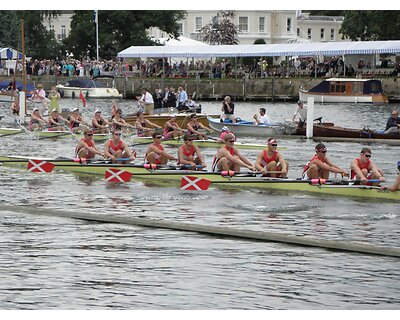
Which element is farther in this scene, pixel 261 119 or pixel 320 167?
pixel 261 119

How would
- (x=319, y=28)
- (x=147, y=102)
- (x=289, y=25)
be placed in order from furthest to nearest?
(x=319, y=28)
(x=289, y=25)
(x=147, y=102)

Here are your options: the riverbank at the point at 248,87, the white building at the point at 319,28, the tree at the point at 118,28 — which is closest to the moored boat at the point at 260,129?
the riverbank at the point at 248,87

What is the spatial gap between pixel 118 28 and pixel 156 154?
67491 mm

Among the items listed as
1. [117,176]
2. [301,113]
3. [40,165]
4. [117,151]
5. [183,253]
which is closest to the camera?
[183,253]

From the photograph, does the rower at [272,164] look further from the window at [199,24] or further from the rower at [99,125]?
the window at [199,24]

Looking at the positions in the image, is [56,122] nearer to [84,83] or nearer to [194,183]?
[194,183]

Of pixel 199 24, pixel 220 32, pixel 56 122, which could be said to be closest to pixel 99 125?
pixel 56 122

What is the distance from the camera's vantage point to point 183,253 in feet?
63.8

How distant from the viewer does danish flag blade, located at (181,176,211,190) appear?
26.0 metres

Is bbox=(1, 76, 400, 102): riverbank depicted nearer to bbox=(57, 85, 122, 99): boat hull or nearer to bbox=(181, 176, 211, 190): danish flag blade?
bbox=(57, 85, 122, 99): boat hull

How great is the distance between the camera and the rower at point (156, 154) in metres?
28.1

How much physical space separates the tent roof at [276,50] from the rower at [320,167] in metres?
45.6

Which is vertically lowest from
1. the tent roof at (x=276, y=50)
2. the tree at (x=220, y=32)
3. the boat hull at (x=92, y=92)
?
the boat hull at (x=92, y=92)

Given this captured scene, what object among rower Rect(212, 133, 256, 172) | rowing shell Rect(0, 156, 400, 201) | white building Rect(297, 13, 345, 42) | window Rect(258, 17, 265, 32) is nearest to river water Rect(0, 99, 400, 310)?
rowing shell Rect(0, 156, 400, 201)
